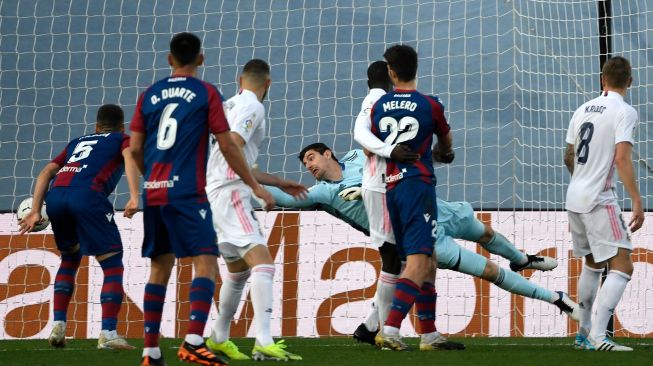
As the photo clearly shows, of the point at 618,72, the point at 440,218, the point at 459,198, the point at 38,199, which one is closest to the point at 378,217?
the point at 440,218

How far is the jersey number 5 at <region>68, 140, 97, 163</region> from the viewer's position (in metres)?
8.25

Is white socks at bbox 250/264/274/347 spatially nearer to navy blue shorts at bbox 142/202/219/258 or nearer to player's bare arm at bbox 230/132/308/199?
player's bare arm at bbox 230/132/308/199

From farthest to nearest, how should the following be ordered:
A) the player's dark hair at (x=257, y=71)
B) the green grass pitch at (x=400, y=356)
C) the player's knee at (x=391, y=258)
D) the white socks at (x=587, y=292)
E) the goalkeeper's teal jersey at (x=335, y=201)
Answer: the goalkeeper's teal jersey at (x=335, y=201)
the player's knee at (x=391, y=258)
the white socks at (x=587, y=292)
the player's dark hair at (x=257, y=71)
the green grass pitch at (x=400, y=356)

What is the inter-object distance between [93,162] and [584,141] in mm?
3463

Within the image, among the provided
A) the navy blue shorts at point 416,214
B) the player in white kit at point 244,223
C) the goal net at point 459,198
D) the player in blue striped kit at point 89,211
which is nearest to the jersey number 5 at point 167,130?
the player in white kit at point 244,223

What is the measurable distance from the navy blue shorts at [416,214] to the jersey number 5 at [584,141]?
108cm

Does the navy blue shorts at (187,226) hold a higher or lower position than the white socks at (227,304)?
higher

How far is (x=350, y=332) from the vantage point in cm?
1134

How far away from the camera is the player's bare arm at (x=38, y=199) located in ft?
26.2

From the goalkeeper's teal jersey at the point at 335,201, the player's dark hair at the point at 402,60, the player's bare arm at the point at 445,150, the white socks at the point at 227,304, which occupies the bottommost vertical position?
the white socks at the point at 227,304

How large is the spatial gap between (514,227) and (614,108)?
4.15 meters

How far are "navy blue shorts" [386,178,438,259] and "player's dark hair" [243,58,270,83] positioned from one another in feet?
3.61

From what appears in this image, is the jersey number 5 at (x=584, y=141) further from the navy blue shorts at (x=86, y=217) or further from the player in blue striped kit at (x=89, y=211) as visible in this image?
the navy blue shorts at (x=86, y=217)

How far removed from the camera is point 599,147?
7527 mm
